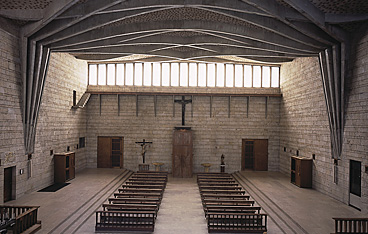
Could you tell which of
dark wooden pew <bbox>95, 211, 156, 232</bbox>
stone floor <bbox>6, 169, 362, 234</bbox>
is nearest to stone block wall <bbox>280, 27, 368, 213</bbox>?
stone floor <bbox>6, 169, 362, 234</bbox>

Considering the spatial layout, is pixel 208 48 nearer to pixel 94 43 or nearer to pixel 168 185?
pixel 94 43

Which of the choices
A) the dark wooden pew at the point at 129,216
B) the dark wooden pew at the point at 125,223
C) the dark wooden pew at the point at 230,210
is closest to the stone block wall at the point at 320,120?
the dark wooden pew at the point at 230,210

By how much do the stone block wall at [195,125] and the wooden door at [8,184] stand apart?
7579 millimetres

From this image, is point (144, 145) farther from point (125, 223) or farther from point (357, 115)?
point (357, 115)

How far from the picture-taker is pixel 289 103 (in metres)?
17.0

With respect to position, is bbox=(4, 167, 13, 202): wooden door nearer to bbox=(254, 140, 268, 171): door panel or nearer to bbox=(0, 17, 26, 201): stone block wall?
bbox=(0, 17, 26, 201): stone block wall

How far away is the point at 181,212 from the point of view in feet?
34.5

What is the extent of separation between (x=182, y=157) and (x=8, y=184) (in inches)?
354

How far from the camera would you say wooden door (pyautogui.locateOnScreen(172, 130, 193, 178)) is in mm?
17234

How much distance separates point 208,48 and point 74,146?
941cm

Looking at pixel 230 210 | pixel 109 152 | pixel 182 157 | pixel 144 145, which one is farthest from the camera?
pixel 109 152

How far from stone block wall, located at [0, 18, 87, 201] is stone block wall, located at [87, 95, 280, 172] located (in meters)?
1.75

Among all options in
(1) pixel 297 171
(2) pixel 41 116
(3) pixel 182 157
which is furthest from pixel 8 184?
(1) pixel 297 171

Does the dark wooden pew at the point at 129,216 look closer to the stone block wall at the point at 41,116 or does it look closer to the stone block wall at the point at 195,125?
the stone block wall at the point at 41,116
